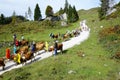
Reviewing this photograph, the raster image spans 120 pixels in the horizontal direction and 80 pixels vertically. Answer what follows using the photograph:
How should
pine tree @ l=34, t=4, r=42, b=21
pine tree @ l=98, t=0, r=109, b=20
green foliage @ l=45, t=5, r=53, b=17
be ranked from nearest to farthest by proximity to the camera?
pine tree @ l=98, t=0, r=109, b=20, pine tree @ l=34, t=4, r=42, b=21, green foliage @ l=45, t=5, r=53, b=17

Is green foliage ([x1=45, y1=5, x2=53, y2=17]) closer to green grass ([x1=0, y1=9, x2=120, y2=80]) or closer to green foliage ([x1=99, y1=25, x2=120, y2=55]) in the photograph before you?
green foliage ([x1=99, y1=25, x2=120, y2=55])

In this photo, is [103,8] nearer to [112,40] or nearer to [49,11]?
[49,11]

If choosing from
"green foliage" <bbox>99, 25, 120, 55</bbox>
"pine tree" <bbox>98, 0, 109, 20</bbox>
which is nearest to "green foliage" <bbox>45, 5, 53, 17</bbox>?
"pine tree" <bbox>98, 0, 109, 20</bbox>

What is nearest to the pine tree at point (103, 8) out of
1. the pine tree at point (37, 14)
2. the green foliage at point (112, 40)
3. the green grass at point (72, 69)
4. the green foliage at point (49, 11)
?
the green foliage at point (112, 40)

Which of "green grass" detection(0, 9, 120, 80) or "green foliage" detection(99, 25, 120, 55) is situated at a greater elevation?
"green foliage" detection(99, 25, 120, 55)

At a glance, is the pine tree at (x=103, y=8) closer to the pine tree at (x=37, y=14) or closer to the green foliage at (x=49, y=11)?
the green foliage at (x=49, y=11)

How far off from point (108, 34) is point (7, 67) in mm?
23671

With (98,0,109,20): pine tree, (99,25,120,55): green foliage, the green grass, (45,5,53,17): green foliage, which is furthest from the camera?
(45,5,53,17): green foliage

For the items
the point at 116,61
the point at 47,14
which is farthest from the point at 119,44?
the point at 47,14

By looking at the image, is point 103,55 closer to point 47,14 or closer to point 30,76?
point 30,76

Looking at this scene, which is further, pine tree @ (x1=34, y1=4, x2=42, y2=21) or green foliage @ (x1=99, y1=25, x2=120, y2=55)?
pine tree @ (x1=34, y1=4, x2=42, y2=21)

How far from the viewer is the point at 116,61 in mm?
33156

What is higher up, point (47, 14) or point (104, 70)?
point (47, 14)

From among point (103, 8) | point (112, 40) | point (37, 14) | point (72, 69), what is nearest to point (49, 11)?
point (37, 14)
